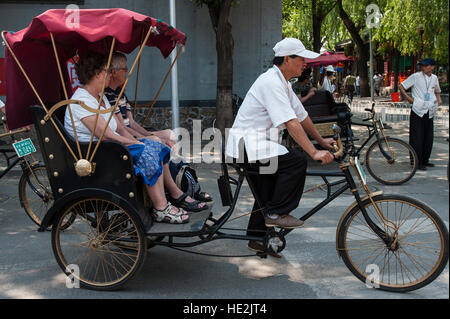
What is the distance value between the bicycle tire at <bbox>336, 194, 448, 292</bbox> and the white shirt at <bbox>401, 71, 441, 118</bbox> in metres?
4.98

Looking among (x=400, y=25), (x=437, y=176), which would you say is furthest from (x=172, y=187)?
(x=400, y=25)

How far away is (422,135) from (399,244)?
5.38 metres

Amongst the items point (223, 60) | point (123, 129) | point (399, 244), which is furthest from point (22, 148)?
point (223, 60)

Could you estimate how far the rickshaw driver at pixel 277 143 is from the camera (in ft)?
12.2

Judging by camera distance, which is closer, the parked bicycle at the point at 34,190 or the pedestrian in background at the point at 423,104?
the parked bicycle at the point at 34,190

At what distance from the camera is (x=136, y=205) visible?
12.3ft

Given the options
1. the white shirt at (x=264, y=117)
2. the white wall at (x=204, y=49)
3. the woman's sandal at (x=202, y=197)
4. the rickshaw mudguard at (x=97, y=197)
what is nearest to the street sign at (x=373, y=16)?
the white wall at (x=204, y=49)

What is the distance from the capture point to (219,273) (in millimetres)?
4242

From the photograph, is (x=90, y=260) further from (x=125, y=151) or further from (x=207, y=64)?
(x=207, y=64)

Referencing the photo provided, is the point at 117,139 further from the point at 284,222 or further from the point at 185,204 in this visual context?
the point at 284,222

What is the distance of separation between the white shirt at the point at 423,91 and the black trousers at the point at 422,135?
113mm

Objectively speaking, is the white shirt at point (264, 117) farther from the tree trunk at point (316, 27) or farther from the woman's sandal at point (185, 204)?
the tree trunk at point (316, 27)

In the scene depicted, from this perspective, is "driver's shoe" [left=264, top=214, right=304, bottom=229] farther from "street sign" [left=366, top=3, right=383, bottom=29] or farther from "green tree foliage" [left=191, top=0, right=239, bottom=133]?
"street sign" [left=366, top=3, right=383, bottom=29]

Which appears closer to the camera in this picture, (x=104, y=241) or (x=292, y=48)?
(x=292, y=48)
